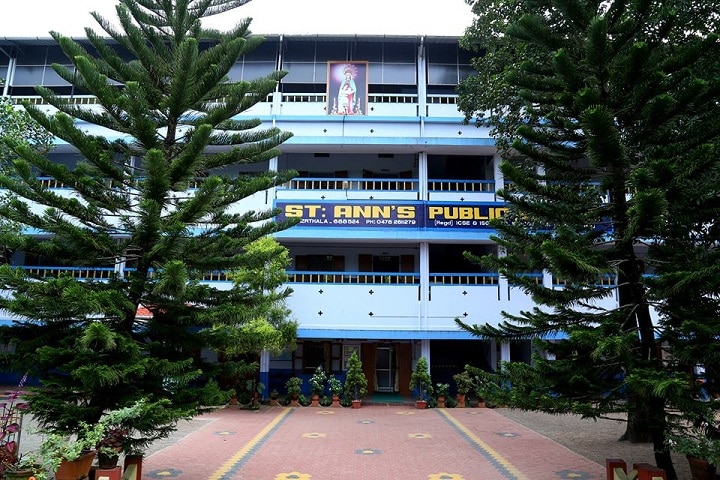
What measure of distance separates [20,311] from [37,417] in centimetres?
110

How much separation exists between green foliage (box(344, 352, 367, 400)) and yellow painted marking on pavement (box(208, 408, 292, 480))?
6.15 feet

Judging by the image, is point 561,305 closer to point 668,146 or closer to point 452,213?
point 668,146

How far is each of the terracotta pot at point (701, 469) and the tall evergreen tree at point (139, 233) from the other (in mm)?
4840

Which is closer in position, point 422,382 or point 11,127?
point 11,127

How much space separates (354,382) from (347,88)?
727 cm

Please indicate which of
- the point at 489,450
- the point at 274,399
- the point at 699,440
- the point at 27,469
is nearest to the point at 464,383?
the point at 274,399

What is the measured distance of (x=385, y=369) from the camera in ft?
46.4

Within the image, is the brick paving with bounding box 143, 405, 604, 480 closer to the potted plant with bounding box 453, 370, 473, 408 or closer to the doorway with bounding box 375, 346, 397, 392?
the potted plant with bounding box 453, 370, 473, 408

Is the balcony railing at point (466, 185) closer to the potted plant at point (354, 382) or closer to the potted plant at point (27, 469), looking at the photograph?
the potted plant at point (354, 382)

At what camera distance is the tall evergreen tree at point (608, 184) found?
489 cm

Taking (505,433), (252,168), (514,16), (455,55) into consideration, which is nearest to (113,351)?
(505,433)

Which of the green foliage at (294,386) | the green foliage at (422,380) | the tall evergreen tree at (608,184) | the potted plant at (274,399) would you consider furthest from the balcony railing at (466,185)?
the potted plant at (274,399)

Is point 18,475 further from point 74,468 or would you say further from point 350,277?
point 350,277

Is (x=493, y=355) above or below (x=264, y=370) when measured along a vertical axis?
above
